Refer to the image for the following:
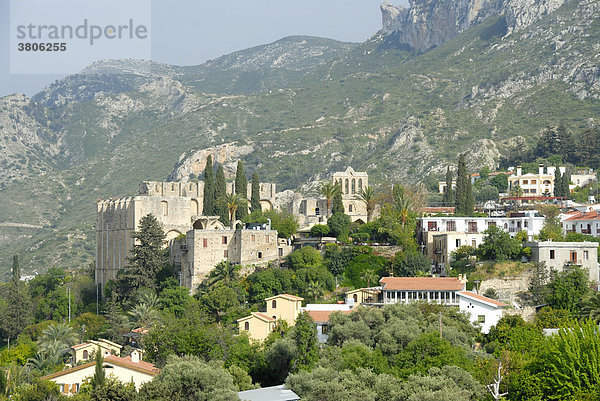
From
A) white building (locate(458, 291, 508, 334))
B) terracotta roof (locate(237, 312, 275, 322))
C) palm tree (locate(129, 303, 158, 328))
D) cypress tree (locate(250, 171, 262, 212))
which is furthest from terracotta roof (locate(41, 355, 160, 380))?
cypress tree (locate(250, 171, 262, 212))

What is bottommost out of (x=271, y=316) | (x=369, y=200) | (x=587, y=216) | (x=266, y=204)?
(x=271, y=316)

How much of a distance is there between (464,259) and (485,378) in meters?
26.2

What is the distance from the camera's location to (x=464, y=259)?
8331 cm

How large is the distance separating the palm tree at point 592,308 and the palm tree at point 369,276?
1843cm

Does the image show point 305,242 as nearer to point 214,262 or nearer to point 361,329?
point 214,262

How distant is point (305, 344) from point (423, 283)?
1526 cm

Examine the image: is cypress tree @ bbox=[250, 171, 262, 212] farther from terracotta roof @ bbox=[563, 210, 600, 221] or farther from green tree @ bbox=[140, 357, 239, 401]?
green tree @ bbox=[140, 357, 239, 401]

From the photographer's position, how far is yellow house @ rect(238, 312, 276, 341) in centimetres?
7519

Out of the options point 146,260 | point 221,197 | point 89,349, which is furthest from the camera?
point 221,197

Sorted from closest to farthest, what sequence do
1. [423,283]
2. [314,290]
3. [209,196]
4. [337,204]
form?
1. [423,283]
2. [314,290]
3. [209,196]
4. [337,204]

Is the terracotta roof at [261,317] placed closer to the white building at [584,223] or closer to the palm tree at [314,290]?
the palm tree at [314,290]

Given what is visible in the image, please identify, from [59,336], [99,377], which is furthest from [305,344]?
[59,336]

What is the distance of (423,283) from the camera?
77.2 m

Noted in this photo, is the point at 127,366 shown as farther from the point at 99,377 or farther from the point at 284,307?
the point at 284,307
